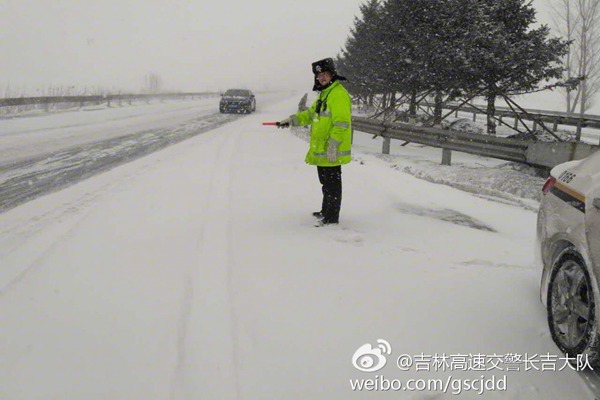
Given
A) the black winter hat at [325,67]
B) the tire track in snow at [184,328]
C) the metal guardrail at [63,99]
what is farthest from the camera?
the metal guardrail at [63,99]

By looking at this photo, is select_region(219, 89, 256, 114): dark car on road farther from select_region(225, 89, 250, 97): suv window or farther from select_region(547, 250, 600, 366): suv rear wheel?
select_region(547, 250, 600, 366): suv rear wheel

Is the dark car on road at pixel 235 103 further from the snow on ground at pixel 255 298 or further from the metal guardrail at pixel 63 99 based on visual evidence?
the snow on ground at pixel 255 298

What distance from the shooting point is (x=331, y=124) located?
456 cm

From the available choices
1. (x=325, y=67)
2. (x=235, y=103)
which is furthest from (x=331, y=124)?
(x=235, y=103)

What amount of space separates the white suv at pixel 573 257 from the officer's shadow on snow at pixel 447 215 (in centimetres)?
227

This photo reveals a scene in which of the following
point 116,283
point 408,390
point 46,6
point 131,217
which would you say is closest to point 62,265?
point 116,283

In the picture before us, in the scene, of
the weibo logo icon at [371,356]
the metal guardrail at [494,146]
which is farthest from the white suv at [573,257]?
the metal guardrail at [494,146]

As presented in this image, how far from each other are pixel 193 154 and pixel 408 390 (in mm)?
8534

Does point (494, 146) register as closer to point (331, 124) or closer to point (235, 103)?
point (331, 124)

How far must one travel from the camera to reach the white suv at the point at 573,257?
227 cm

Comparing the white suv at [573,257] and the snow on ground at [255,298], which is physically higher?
the white suv at [573,257]

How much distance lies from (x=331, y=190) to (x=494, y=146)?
19.4ft

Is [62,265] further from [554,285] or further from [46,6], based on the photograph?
[46,6]

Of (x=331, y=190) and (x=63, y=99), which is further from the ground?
(x=63, y=99)
